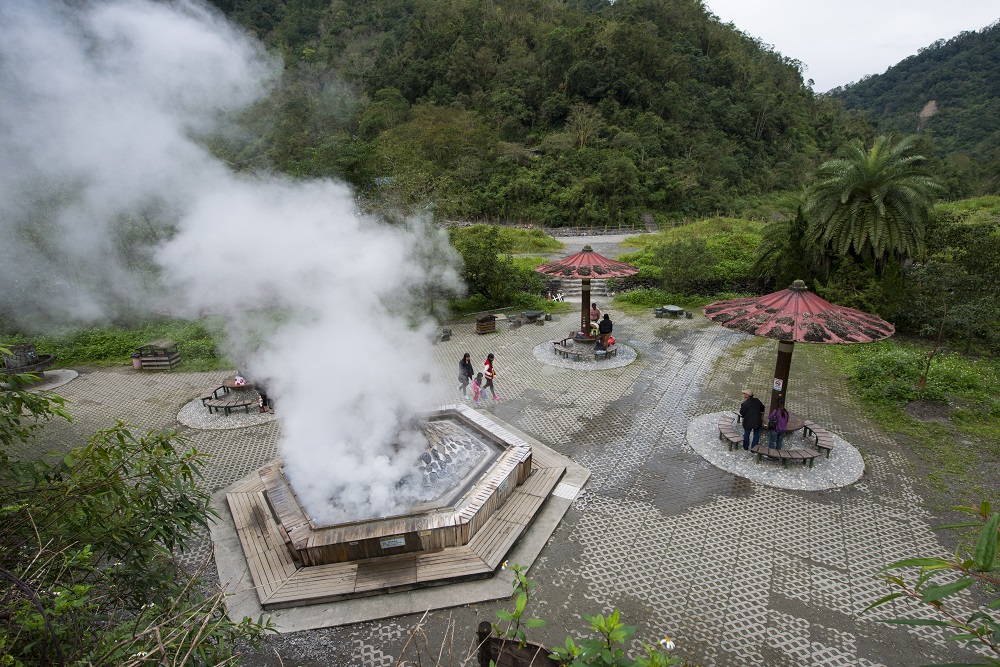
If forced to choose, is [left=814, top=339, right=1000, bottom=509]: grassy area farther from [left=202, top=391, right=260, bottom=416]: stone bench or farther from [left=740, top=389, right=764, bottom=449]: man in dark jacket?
[left=202, top=391, right=260, bottom=416]: stone bench

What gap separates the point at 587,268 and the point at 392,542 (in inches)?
379

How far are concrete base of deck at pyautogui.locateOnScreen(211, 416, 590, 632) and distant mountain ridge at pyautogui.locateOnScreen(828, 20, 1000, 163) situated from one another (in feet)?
209

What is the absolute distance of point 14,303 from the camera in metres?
16.8

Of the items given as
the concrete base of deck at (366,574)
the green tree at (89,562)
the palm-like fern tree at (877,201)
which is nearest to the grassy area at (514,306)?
the palm-like fern tree at (877,201)

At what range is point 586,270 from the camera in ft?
47.2

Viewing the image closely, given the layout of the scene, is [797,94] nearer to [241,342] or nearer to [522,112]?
[522,112]

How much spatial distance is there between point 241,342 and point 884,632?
15.2 meters

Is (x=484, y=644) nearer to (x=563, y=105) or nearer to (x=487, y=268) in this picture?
(x=487, y=268)

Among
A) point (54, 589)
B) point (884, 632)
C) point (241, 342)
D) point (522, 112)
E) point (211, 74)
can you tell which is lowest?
point (884, 632)

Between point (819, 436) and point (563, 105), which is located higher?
point (563, 105)

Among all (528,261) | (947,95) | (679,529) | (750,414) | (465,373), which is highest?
(947,95)

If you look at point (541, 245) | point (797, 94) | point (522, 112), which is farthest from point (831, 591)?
point (797, 94)

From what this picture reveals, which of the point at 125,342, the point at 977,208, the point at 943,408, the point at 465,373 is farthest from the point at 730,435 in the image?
the point at 977,208

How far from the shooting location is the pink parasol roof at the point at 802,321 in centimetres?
863
